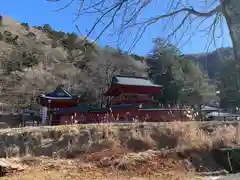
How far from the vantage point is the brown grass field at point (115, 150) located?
5312 millimetres

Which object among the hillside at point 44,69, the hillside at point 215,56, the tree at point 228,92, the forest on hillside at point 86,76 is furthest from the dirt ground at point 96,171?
the tree at point 228,92

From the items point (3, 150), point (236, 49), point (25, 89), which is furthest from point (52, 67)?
point (236, 49)

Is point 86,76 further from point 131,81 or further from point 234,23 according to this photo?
point 234,23

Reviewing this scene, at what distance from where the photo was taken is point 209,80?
1475 inches

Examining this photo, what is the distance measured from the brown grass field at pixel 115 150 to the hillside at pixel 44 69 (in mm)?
21660

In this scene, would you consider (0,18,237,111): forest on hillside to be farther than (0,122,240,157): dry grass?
Yes

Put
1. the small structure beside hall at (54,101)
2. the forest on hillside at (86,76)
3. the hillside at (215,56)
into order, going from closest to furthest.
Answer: the hillside at (215,56) < the small structure beside hall at (54,101) < the forest on hillside at (86,76)

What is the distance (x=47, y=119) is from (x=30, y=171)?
564 inches

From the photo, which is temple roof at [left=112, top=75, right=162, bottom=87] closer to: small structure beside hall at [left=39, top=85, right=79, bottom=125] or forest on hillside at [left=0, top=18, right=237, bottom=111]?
small structure beside hall at [left=39, top=85, right=79, bottom=125]

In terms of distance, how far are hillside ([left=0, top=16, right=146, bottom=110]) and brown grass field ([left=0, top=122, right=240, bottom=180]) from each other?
21.7m

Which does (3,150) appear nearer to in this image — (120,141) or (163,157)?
(120,141)

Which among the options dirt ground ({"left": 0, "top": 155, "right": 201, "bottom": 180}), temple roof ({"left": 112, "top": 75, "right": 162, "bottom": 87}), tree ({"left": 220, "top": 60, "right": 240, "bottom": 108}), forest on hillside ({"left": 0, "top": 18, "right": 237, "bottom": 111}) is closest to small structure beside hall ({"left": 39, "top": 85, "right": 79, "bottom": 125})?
temple roof ({"left": 112, "top": 75, "right": 162, "bottom": 87})

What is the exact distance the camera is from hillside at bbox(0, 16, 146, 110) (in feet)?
107

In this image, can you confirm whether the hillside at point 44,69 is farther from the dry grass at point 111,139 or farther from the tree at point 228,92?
the dry grass at point 111,139
